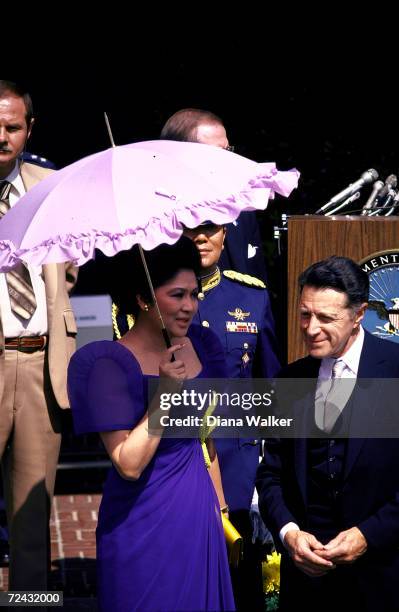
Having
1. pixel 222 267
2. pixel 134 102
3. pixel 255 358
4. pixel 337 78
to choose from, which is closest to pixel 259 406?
pixel 255 358

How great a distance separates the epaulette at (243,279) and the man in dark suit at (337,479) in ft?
2.52

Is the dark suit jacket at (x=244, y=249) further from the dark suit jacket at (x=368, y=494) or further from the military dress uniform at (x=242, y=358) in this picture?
the dark suit jacket at (x=368, y=494)

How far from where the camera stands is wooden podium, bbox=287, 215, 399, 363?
530cm

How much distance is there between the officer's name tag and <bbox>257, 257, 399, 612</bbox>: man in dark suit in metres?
0.64

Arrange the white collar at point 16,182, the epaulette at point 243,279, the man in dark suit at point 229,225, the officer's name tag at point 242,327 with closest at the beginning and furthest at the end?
the officer's name tag at point 242,327
the epaulette at point 243,279
the man in dark suit at point 229,225
the white collar at point 16,182

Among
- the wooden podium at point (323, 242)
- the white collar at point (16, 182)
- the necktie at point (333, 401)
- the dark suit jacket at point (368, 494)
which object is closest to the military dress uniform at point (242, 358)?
the wooden podium at point (323, 242)

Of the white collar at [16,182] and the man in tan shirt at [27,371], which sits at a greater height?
the white collar at [16,182]

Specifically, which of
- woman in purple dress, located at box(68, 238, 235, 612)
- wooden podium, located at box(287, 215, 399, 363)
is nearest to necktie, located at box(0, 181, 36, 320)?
wooden podium, located at box(287, 215, 399, 363)

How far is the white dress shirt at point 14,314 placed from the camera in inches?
225

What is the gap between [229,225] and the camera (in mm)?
5680

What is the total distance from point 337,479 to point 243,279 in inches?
45.1

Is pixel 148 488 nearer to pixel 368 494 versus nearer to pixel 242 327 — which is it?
pixel 368 494

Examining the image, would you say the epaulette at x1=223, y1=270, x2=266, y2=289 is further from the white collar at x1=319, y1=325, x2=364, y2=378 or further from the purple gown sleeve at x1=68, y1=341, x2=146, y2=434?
→ the purple gown sleeve at x1=68, y1=341, x2=146, y2=434

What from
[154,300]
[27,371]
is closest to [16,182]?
[27,371]
